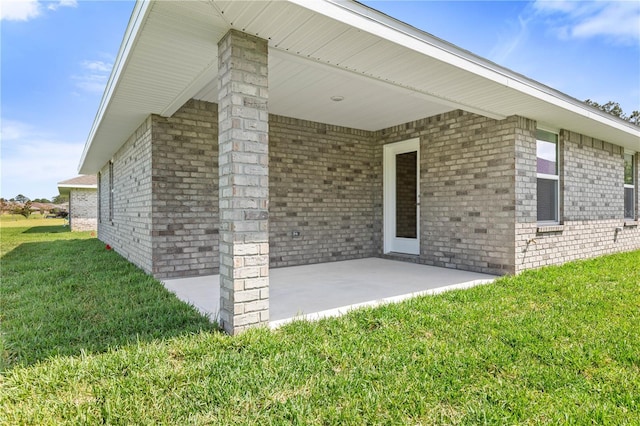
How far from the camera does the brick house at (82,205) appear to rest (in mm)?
20250

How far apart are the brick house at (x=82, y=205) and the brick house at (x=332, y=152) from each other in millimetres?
13200

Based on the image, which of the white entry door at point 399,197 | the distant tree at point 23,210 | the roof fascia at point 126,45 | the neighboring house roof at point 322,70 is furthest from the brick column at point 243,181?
the distant tree at point 23,210

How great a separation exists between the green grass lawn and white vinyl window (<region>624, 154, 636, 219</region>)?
259 inches

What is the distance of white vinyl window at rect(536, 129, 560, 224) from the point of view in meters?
6.45

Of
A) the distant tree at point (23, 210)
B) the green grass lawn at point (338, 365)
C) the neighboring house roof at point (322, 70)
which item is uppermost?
the neighboring house roof at point (322, 70)

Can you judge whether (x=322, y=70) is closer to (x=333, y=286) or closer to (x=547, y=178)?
(x=333, y=286)

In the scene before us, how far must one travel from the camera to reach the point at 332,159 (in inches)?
299

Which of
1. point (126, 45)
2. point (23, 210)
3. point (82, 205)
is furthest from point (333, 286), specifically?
point (23, 210)

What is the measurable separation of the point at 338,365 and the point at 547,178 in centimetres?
606

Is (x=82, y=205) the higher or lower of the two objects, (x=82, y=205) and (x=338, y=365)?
the higher

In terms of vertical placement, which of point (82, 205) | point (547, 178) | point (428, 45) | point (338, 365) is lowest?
point (338, 365)

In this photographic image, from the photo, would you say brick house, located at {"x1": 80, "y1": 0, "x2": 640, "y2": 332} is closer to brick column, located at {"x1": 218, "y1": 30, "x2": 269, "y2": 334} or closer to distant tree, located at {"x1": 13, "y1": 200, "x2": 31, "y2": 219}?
brick column, located at {"x1": 218, "y1": 30, "x2": 269, "y2": 334}

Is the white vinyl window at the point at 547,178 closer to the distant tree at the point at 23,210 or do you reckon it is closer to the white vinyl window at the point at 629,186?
the white vinyl window at the point at 629,186

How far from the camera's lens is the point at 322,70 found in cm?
439
